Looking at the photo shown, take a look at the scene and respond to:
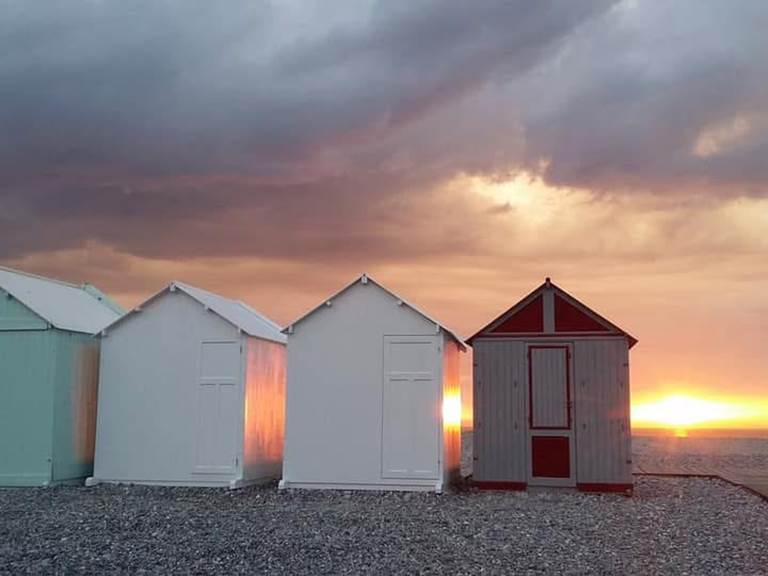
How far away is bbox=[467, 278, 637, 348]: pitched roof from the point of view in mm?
18375

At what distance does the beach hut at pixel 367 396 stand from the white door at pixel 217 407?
123 centimetres

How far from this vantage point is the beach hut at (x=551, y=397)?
59.3 ft

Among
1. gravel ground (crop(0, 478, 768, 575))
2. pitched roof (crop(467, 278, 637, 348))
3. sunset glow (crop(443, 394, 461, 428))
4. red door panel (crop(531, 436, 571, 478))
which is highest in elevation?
pitched roof (crop(467, 278, 637, 348))

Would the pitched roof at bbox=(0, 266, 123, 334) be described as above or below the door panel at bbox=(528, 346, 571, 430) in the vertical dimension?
above

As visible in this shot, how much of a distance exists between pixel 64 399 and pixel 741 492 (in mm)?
14586

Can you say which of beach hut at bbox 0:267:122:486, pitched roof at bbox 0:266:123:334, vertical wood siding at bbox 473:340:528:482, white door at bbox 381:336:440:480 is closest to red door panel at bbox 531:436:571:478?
vertical wood siding at bbox 473:340:528:482

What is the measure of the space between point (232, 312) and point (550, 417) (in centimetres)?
760

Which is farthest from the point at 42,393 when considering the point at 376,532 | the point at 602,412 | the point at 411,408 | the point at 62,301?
the point at 602,412

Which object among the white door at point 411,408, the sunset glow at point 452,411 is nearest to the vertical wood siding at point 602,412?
the sunset glow at point 452,411

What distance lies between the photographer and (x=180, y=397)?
19.2 metres

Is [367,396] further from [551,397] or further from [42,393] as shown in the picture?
[42,393]

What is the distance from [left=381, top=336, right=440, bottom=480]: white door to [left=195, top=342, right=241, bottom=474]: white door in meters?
3.25

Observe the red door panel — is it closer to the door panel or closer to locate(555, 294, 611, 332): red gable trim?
the door panel

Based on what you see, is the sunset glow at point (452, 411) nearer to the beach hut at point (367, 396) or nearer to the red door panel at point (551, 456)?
the beach hut at point (367, 396)
